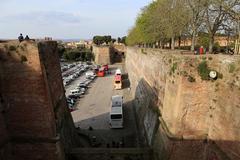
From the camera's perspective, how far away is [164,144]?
15562mm

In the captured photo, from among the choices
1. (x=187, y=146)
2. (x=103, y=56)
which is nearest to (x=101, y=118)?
(x=187, y=146)

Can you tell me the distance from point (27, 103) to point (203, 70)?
8.36m

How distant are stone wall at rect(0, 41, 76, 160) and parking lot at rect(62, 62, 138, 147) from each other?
7.17 metres

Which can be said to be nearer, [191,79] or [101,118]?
[191,79]

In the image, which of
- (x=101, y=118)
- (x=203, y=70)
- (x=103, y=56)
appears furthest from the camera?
(x=103, y=56)

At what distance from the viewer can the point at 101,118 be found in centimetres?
3070

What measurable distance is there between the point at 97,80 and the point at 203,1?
36.2 meters

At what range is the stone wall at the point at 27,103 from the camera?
15000 millimetres

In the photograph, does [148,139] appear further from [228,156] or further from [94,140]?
[228,156]

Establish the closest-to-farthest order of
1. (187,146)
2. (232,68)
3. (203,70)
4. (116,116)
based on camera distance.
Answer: (232,68) → (203,70) → (187,146) → (116,116)

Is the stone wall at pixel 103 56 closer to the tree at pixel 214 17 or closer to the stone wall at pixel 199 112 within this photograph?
the tree at pixel 214 17

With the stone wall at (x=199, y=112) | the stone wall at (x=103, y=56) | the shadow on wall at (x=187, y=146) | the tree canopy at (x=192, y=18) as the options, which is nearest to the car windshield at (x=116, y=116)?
the shadow on wall at (x=187, y=146)

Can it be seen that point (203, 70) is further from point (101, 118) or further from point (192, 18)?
point (101, 118)

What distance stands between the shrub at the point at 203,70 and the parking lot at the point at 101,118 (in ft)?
33.4
